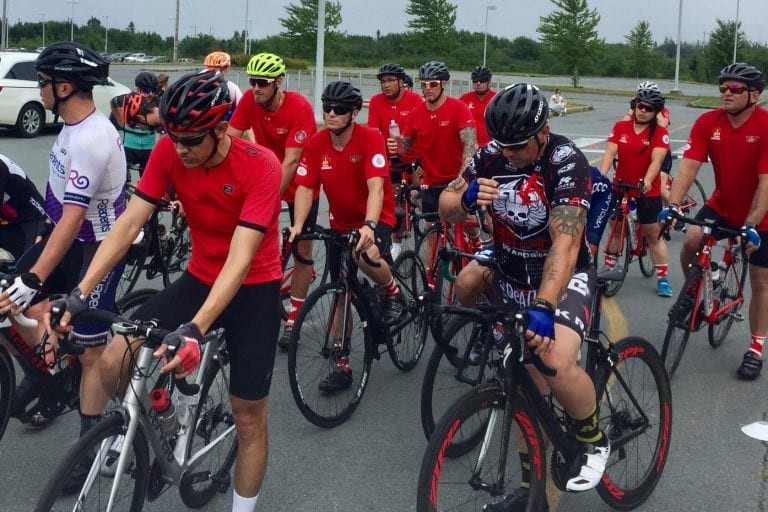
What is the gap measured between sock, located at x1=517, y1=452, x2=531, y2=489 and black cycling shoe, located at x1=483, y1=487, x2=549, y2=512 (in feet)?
0.10

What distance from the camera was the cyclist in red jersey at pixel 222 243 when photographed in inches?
134

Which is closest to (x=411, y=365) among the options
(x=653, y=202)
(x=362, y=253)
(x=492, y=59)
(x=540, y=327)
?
(x=362, y=253)

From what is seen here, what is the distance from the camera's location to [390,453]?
4.88 m

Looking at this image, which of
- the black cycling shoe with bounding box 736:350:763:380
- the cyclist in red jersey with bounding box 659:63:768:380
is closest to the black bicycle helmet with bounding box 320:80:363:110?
the cyclist in red jersey with bounding box 659:63:768:380

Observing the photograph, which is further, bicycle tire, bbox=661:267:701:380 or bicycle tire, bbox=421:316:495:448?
bicycle tire, bbox=661:267:701:380

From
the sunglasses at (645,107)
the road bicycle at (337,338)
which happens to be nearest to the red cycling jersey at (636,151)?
the sunglasses at (645,107)

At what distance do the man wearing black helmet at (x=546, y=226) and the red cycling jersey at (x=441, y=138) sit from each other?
13.4 feet

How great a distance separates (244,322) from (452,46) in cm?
6555

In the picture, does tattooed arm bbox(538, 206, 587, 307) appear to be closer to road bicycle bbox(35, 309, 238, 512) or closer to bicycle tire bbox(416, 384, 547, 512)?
bicycle tire bbox(416, 384, 547, 512)

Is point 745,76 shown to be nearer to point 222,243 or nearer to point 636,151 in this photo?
point 636,151

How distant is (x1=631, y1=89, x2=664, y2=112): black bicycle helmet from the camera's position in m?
8.66

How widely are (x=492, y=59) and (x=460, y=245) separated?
302ft

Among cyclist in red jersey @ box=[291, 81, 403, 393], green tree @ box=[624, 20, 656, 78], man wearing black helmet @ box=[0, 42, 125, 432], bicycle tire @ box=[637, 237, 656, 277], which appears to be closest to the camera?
man wearing black helmet @ box=[0, 42, 125, 432]

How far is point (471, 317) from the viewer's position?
3527 millimetres
